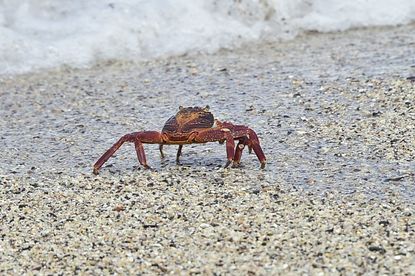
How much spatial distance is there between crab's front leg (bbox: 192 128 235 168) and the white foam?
3.50 metres

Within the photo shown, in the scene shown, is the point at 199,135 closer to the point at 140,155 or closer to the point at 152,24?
the point at 140,155

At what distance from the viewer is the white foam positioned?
331 inches

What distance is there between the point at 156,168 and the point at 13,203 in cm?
83

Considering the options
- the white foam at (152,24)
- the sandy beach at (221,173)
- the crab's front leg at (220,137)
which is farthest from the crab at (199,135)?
the white foam at (152,24)

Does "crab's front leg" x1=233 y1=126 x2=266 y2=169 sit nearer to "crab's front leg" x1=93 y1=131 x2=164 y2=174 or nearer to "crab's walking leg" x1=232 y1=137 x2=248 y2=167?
"crab's walking leg" x1=232 y1=137 x2=248 y2=167

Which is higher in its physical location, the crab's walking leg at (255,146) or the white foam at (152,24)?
the white foam at (152,24)

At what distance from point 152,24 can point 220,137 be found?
4.24 meters

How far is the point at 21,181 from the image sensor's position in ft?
16.5

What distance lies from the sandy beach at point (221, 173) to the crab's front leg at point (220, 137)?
0.39 feet

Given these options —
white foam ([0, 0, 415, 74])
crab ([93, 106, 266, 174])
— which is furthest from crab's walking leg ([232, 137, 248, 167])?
white foam ([0, 0, 415, 74])

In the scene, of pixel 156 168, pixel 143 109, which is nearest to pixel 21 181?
pixel 156 168

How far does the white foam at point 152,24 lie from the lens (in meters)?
8.41

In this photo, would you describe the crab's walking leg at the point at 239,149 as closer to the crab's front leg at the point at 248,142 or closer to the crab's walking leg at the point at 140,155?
the crab's front leg at the point at 248,142

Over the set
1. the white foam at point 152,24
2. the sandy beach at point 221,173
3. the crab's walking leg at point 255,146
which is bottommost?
the sandy beach at point 221,173
